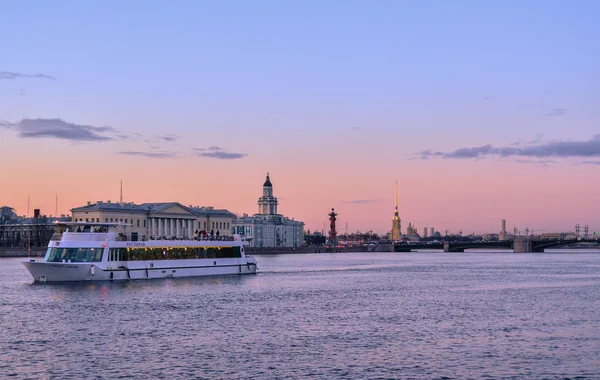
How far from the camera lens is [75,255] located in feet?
243

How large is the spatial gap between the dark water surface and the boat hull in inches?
92.8

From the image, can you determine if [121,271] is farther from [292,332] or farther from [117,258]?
[292,332]

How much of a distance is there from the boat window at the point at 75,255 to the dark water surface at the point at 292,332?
3.32 m

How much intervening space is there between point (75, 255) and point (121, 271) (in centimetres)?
454

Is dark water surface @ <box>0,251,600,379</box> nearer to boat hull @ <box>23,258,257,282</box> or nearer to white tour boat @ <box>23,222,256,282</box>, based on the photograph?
boat hull @ <box>23,258,257,282</box>

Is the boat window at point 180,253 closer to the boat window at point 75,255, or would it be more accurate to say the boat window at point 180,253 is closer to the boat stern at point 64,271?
the boat window at point 75,255

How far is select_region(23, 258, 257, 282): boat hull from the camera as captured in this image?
73125mm

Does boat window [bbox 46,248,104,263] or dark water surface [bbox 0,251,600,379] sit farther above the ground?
boat window [bbox 46,248,104,263]

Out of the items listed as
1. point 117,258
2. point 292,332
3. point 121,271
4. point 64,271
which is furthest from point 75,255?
point 292,332

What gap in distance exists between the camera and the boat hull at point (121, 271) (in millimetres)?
73125

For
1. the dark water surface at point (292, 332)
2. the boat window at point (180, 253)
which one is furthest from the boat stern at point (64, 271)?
the boat window at point (180, 253)

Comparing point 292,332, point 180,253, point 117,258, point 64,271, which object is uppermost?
point 180,253

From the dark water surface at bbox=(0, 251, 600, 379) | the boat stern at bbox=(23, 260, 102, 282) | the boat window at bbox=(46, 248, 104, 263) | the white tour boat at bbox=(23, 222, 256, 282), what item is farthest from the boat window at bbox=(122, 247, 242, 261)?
the dark water surface at bbox=(0, 251, 600, 379)

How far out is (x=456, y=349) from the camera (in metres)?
38.5
